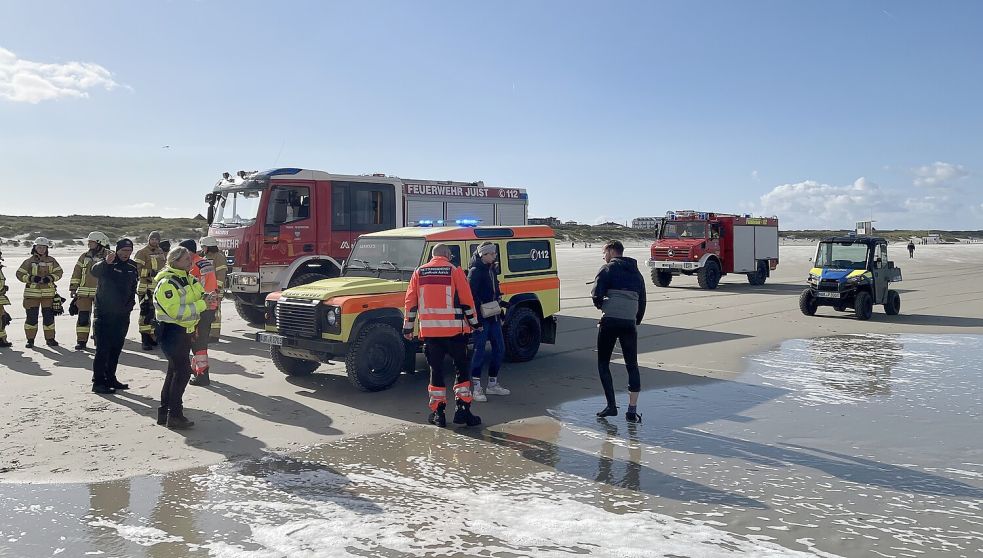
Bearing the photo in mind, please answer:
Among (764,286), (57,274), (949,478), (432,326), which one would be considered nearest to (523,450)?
(432,326)

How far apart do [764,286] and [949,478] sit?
23.4m

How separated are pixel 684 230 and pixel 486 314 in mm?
19739

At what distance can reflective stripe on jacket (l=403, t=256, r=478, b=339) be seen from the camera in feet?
24.1

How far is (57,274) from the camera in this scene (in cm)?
1224

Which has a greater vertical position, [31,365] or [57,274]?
[57,274]

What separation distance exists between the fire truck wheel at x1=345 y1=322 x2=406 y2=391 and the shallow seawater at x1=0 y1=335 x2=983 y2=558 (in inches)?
65.7

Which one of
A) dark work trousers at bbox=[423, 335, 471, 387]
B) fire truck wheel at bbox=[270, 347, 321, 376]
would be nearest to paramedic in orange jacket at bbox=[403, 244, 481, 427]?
dark work trousers at bbox=[423, 335, 471, 387]

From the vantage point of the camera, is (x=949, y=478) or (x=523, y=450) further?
(x=523, y=450)

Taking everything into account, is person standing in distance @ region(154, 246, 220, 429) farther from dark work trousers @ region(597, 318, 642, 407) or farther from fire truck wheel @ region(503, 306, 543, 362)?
fire truck wheel @ region(503, 306, 543, 362)

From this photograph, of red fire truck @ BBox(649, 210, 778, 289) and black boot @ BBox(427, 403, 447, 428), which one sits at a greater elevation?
red fire truck @ BBox(649, 210, 778, 289)

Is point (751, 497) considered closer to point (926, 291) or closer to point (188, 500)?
point (188, 500)

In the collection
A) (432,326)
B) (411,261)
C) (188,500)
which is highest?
(411,261)

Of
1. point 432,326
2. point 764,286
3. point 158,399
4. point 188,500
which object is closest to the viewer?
point 188,500

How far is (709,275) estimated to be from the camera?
26031mm
